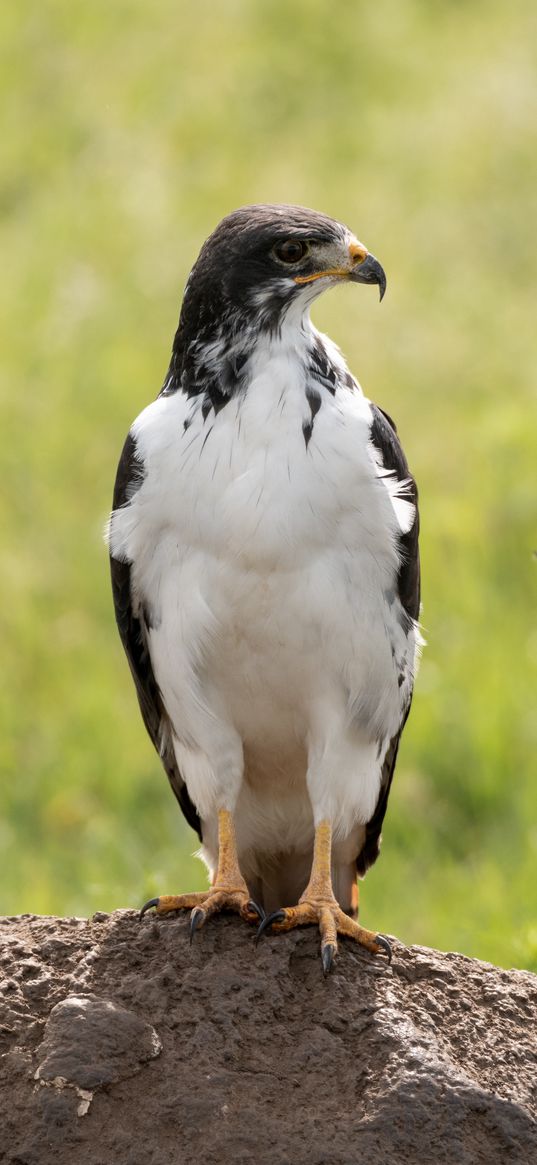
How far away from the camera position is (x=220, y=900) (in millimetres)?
4445

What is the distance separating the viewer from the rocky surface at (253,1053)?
366cm

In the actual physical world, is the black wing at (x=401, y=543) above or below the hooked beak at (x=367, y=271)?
below

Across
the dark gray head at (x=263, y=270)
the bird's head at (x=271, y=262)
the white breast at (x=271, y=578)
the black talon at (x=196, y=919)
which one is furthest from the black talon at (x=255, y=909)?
the bird's head at (x=271, y=262)

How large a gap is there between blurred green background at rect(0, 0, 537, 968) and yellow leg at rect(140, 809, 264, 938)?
1.22m

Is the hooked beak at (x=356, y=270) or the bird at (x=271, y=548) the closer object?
the bird at (x=271, y=548)

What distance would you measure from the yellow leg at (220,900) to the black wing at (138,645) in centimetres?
65

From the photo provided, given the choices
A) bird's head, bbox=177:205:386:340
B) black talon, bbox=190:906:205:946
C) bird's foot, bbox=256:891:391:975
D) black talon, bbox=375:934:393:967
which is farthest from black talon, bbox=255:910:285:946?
bird's head, bbox=177:205:386:340

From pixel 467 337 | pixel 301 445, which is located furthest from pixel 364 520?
pixel 467 337

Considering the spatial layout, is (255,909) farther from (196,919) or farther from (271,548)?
(271,548)

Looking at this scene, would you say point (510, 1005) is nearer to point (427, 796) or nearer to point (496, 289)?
point (427, 796)

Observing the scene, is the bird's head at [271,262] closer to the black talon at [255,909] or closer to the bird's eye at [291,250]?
the bird's eye at [291,250]

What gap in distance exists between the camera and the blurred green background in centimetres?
838

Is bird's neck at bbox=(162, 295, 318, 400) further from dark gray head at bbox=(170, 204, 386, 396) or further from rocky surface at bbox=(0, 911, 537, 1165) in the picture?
rocky surface at bbox=(0, 911, 537, 1165)

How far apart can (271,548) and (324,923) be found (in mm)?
1008
